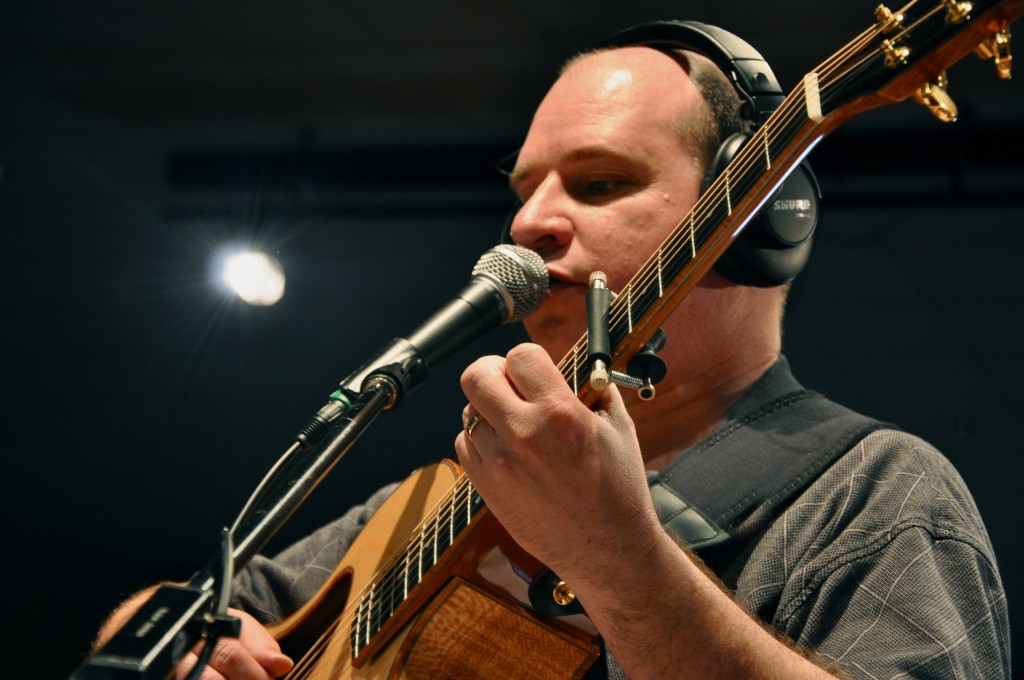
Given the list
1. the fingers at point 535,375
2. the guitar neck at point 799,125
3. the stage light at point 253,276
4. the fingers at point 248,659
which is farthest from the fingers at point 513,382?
the stage light at point 253,276

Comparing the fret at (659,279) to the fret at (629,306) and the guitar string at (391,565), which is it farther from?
the guitar string at (391,565)

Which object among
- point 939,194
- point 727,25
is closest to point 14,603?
point 727,25

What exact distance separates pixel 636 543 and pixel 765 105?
0.75m

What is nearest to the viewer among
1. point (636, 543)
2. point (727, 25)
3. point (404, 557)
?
point (636, 543)

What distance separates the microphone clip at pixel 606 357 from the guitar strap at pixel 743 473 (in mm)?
253

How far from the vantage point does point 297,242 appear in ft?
11.7

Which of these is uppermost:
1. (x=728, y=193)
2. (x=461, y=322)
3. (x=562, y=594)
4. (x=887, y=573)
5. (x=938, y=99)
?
(x=461, y=322)

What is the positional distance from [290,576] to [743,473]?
80 cm

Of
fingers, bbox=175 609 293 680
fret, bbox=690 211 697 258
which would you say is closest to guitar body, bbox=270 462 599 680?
fingers, bbox=175 609 293 680

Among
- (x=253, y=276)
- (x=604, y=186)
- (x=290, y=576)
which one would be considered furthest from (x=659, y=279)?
(x=253, y=276)

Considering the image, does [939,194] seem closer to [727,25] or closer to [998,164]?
[998,164]

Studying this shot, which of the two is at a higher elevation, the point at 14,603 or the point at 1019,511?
the point at 14,603

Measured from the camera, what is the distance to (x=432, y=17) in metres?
2.77

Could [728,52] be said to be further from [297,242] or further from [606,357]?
[297,242]
